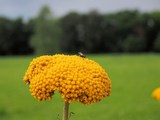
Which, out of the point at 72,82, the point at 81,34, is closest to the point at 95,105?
the point at 72,82

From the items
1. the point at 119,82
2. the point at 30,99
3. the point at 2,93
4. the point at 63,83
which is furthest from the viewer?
the point at 119,82

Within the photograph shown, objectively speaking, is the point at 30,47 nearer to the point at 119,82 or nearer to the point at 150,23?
the point at 150,23

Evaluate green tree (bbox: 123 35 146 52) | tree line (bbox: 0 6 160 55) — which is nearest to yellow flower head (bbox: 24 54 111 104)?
tree line (bbox: 0 6 160 55)

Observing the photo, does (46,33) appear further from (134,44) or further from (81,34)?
(134,44)

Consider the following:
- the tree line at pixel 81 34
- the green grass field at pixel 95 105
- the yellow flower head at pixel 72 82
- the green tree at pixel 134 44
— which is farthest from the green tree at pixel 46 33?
the yellow flower head at pixel 72 82

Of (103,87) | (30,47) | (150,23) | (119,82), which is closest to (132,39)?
(150,23)

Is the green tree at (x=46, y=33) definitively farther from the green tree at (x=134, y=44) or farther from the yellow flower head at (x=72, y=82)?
the yellow flower head at (x=72, y=82)

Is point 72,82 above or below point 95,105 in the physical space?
above
